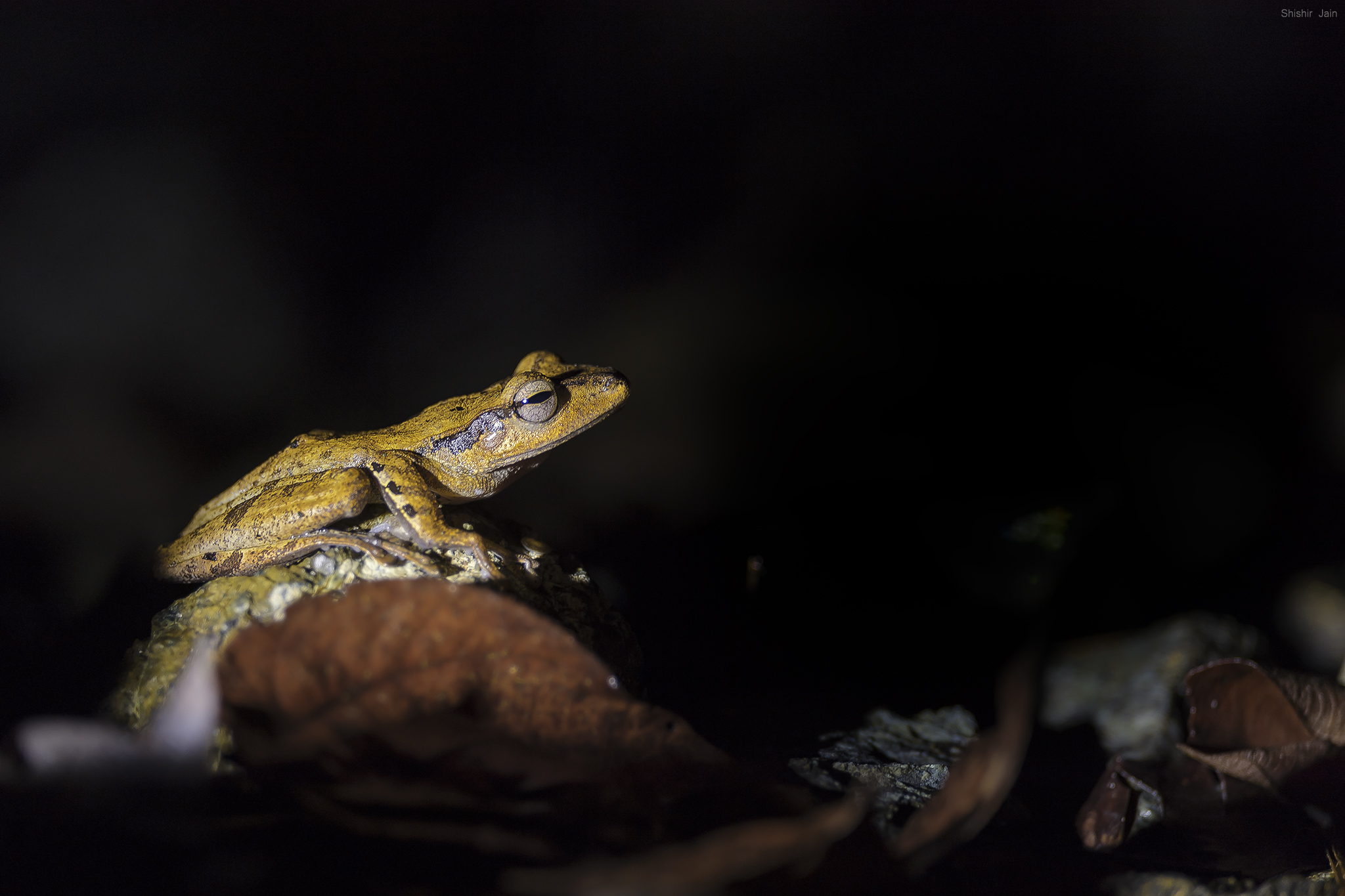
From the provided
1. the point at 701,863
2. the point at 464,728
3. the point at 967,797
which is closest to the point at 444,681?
the point at 464,728

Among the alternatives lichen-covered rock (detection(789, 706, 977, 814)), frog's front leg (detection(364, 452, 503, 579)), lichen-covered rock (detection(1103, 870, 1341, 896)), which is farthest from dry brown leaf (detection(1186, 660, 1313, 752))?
frog's front leg (detection(364, 452, 503, 579))

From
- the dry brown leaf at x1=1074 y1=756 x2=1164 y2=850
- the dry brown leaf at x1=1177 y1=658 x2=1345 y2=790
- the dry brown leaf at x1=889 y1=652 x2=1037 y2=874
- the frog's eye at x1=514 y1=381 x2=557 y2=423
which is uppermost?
the frog's eye at x1=514 y1=381 x2=557 y2=423

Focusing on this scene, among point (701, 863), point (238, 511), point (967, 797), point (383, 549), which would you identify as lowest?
point (967, 797)

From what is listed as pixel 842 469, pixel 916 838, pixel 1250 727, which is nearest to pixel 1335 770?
pixel 1250 727

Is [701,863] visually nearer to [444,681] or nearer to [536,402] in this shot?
[444,681]

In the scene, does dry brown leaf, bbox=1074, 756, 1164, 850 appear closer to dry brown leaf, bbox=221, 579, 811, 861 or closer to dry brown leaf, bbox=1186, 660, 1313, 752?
dry brown leaf, bbox=1186, 660, 1313, 752

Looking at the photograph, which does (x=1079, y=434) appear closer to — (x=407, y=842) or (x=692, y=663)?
(x=692, y=663)

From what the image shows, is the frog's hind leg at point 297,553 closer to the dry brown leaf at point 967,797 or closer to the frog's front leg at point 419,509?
the frog's front leg at point 419,509
